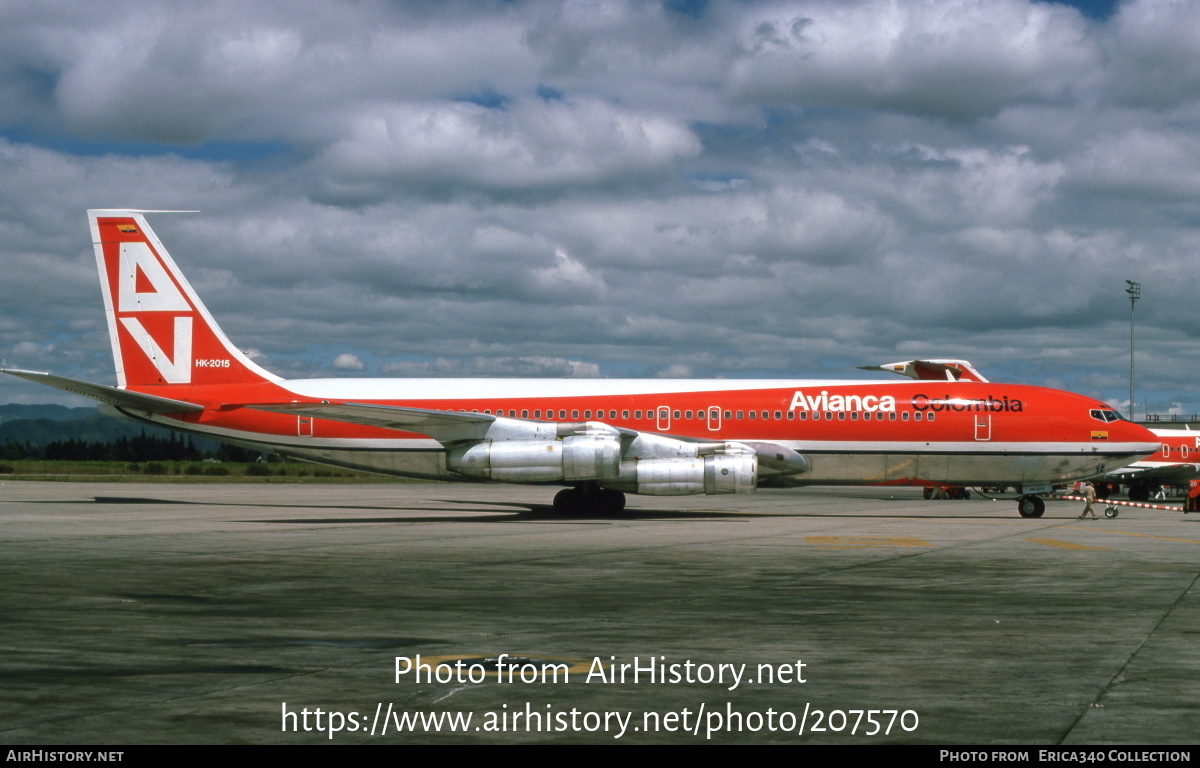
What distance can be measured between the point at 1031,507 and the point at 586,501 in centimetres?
1366

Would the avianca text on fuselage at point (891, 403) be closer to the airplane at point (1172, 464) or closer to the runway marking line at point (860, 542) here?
the runway marking line at point (860, 542)

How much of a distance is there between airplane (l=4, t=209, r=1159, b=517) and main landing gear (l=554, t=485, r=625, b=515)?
44 mm

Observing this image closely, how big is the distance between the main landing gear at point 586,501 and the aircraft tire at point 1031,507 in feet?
40.3

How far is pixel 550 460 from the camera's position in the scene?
30594 millimetres

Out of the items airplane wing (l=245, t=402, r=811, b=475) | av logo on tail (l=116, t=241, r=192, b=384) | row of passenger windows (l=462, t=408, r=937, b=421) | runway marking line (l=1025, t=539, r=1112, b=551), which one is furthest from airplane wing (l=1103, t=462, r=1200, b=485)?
av logo on tail (l=116, t=241, r=192, b=384)

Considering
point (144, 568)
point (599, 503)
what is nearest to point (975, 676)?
point (144, 568)

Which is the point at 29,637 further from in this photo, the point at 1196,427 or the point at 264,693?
the point at 1196,427

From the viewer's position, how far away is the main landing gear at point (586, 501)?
3403 cm

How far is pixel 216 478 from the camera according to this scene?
69.1 meters

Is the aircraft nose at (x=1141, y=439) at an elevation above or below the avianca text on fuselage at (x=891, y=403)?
below

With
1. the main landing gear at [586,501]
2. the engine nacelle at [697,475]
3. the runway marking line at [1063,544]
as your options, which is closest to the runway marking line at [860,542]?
the runway marking line at [1063,544]

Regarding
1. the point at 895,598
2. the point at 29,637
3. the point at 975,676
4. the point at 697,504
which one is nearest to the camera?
the point at 975,676

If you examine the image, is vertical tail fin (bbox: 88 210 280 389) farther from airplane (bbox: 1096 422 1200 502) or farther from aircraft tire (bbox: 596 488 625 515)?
airplane (bbox: 1096 422 1200 502)
